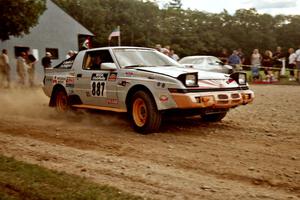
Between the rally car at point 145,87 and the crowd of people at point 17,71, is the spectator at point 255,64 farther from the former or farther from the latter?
the rally car at point 145,87

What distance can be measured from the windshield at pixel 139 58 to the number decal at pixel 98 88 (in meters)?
0.59

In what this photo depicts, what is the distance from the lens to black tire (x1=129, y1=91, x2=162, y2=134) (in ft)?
22.4

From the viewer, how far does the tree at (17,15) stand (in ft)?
61.9

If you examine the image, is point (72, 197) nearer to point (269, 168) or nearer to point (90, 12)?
point (269, 168)

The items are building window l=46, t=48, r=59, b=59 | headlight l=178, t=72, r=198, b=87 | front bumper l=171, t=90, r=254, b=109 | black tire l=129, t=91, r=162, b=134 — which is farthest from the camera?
building window l=46, t=48, r=59, b=59

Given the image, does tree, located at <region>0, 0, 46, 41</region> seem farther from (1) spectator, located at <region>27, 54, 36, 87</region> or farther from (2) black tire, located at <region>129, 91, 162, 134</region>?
(2) black tire, located at <region>129, 91, 162, 134</region>

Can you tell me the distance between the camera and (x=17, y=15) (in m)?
19.2

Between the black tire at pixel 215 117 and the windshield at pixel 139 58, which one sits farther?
the black tire at pixel 215 117

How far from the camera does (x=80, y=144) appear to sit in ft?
20.7

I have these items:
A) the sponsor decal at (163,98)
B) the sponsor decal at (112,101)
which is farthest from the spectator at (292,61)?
the sponsor decal at (163,98)

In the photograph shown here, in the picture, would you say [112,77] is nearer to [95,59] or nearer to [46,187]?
[95,59]

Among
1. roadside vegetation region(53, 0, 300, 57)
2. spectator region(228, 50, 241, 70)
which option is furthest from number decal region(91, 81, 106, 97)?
roadside vegetation region(53, 0, 300, 57)

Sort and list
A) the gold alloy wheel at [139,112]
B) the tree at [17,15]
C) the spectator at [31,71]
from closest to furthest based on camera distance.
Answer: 1. the gold alloy wheel at [139,112]
2. the tree at [17,15]
3. the spectator at [31,71]

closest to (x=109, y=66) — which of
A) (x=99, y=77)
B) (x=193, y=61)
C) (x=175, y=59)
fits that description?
(x=99, y=77)
